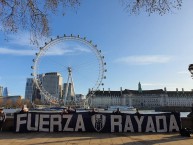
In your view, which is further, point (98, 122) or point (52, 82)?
point (52, 82)

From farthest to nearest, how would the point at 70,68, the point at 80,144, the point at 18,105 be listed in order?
the point at 18,105
the point at 70,68
the point at 80,144

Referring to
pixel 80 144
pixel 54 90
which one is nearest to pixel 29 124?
pixel 80 144

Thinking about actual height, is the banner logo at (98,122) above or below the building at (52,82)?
below

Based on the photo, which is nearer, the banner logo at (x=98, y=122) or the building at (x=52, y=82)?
the banner logo at (x=98, y=122)

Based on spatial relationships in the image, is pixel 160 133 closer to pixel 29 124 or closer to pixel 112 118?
pixel 112 118

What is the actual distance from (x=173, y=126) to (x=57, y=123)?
8.09m

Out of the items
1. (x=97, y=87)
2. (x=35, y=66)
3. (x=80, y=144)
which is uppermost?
(x=35, y=66)

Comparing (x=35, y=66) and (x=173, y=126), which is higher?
(x=35, y=66)

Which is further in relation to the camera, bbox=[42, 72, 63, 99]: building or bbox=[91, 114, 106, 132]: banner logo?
bbox=[42, 72, 63, 99]: building

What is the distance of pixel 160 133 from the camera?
20.4 metres

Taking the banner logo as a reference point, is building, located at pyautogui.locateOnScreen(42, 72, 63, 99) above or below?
above

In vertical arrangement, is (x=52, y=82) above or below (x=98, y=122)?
above

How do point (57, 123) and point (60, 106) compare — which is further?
point (60, 106)

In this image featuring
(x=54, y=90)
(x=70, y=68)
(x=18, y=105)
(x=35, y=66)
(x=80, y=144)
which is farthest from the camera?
(x=18, y=105)
